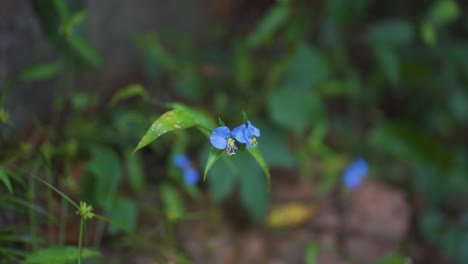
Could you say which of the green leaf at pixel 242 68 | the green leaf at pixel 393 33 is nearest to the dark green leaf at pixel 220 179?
the green leaf at pixel 242 68

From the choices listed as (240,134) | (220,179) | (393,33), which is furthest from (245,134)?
(393,33)

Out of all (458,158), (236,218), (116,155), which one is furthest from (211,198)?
(458,158)

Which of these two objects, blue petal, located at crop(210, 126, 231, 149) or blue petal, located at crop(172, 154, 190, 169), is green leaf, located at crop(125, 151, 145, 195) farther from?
blue petal, located at crop(210, 126, 231, 149)

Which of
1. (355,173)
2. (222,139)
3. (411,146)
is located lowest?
(222,139)

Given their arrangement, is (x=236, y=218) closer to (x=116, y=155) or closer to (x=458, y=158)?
(x=116, y=155)

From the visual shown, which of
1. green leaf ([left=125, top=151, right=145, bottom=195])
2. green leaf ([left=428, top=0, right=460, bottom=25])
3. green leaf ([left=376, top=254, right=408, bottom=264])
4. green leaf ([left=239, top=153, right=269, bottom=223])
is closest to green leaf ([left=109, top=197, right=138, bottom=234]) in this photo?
green leaf ([left=125, top=151, right=145, bottom=195])

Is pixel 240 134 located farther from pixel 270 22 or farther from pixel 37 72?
pixel 270 22
